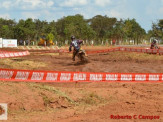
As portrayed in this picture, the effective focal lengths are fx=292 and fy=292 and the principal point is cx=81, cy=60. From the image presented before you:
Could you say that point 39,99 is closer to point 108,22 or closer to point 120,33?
point 120,33

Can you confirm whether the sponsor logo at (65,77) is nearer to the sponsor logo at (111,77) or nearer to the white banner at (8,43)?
the sponsor logo at (111,77)

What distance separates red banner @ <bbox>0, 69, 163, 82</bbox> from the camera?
1373cm

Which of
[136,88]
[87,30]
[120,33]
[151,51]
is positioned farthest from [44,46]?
[136,88]

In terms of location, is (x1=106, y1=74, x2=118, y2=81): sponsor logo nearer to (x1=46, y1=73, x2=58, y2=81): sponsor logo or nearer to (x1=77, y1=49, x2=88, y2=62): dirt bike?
(x1=46, y1=73, x2=58, y2=81): sponsor logo

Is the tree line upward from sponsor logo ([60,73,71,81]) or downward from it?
upward

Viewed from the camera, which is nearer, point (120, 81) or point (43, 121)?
point (43, 121)

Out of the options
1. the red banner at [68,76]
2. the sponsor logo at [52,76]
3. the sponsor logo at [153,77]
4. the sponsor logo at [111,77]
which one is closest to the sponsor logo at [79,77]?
the red banner at [68,76]

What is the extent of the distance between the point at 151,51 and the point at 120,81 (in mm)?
15976

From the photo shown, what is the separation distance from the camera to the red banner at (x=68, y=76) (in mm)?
13727

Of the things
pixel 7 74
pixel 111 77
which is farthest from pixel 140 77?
pixel 7 74

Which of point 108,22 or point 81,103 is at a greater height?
point 108,22

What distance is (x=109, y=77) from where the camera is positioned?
15180mm

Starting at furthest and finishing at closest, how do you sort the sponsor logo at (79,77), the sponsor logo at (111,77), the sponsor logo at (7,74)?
the sponsor logo at (111,77), the sponsor logo at (79,77), the sponsor logo at (7,74)

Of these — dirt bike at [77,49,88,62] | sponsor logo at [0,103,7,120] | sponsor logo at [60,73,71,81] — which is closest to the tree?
dirt bike at [77,49,88,62]
